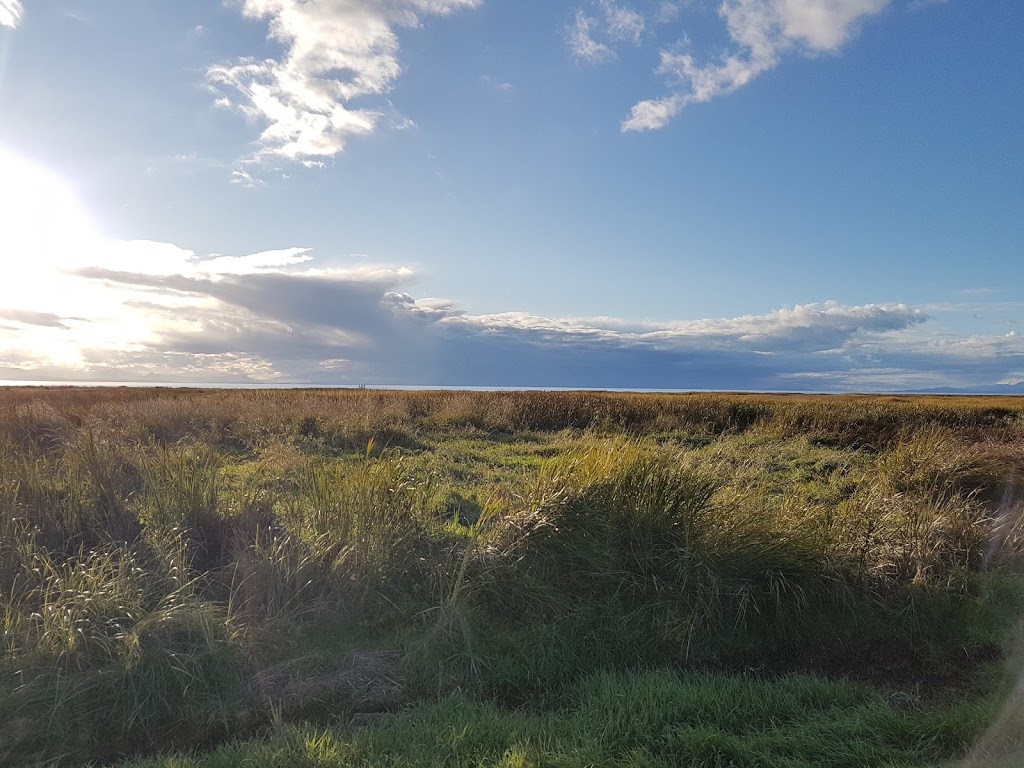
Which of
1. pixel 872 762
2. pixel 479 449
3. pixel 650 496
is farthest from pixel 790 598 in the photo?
pixel 479 449

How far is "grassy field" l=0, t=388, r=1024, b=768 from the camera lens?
4156 mm

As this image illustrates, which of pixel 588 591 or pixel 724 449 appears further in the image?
pixel 724 449

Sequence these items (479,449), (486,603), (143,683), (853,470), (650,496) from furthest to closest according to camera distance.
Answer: (479,449)
(853,470)
(650,496)
(486,603)
(143,683)

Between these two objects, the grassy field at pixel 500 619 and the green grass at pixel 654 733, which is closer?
the green grass at pixel 654 733

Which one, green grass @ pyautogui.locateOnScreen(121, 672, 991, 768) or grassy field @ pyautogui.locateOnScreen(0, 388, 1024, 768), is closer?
green grass @ pyautogui.locateOnScreen(121, 672, 991, 768)

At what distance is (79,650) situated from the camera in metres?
4.61

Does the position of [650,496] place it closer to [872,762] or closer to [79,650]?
[872,762]

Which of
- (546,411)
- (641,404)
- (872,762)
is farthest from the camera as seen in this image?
(641,404)

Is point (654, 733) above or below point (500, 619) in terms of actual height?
below

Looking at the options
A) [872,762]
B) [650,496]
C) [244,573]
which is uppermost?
[650,496]

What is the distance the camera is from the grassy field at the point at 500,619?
4156 millimetres

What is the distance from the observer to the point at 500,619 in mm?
5664

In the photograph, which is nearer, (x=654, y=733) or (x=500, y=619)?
(x=654, y=733)

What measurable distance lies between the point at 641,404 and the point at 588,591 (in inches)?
794
